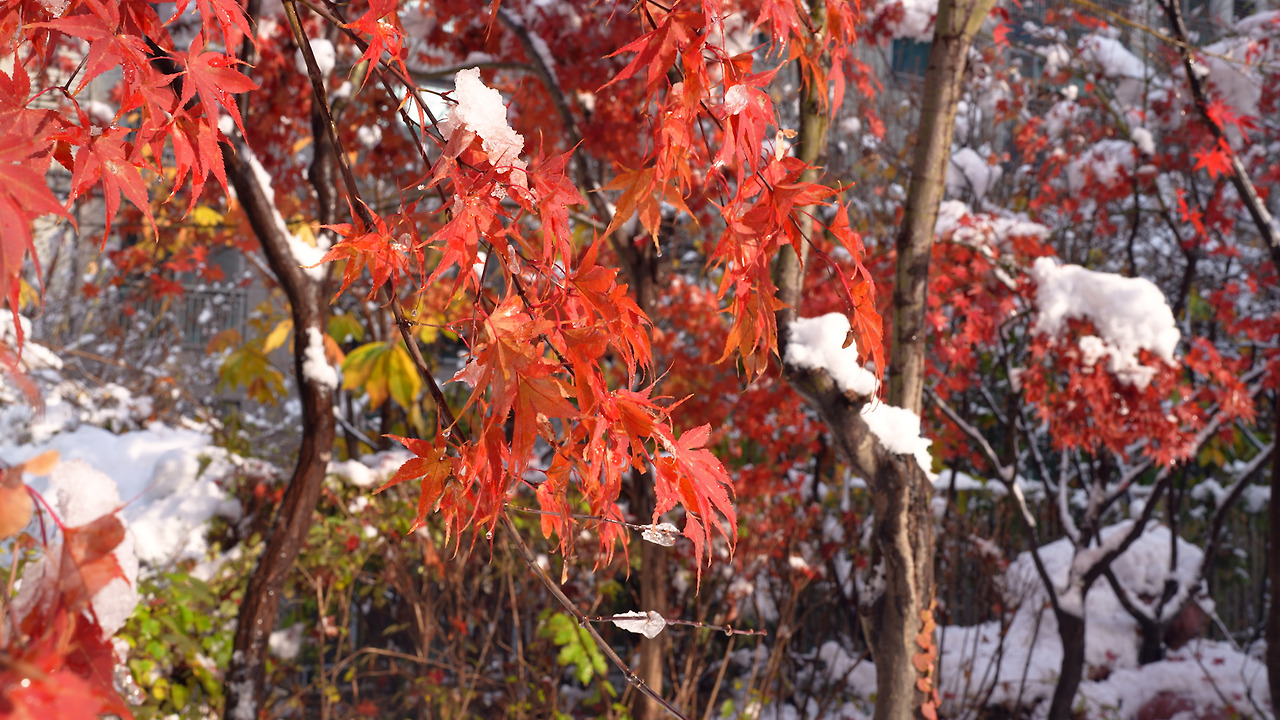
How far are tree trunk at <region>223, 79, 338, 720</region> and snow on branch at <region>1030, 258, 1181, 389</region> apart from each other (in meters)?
3.21

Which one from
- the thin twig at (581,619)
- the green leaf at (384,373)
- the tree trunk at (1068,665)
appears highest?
the green leaf at (384,373)

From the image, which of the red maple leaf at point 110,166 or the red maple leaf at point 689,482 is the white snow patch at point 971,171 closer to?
the red maple leaf at point 689,482

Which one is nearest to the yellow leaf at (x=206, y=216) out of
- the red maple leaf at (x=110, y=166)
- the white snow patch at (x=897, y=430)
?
the white snow patch at (x=897, y=430)

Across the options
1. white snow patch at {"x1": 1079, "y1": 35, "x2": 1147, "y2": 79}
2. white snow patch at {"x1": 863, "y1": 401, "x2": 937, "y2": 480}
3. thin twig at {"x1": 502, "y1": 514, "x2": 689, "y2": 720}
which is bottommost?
thin twig at {"x1": 502, "y1": 514, "x2": 689, "y2": 720}

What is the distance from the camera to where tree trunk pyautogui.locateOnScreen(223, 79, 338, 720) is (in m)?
3.00

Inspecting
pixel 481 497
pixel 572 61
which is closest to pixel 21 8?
pixel 481 497

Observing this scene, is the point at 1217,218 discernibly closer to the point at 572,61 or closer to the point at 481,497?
the point at 572,61

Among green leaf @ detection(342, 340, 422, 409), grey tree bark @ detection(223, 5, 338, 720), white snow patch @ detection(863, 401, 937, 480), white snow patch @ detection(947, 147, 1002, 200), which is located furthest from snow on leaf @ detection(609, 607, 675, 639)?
white snow patch @ detection(947, 147, 1002, 200)

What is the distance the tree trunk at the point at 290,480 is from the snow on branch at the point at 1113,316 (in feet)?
10.5

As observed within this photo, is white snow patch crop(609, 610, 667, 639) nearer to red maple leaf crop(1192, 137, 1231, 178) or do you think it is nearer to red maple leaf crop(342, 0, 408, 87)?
red maple leaf crop(342, 0, 408, 87)

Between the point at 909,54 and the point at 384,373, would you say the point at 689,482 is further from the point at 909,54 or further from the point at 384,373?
the point at 909,54

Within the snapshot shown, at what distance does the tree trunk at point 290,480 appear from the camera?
3.00 metres

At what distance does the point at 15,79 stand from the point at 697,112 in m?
0.79

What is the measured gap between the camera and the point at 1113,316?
3.94 metres
